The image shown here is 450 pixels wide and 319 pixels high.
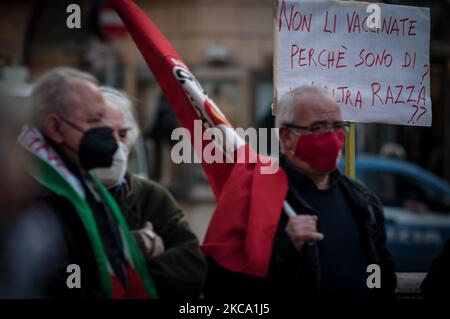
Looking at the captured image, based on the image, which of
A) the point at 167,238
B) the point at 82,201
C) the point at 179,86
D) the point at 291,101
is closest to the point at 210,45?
the point at 179,86

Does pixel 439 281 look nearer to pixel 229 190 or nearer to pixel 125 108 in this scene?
pixel 229 190

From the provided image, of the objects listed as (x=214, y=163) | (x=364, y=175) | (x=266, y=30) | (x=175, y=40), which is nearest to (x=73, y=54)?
(x=175, y=40)

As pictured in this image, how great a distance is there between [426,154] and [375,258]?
38.0ft

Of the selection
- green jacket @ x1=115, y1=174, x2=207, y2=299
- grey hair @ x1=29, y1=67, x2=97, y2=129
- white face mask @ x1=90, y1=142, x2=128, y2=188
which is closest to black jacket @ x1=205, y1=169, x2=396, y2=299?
green jacket @ x1=115, y1=174, x2=207, y2=299

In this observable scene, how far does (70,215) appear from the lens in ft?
7.55

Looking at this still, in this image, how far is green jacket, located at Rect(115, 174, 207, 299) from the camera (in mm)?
2500

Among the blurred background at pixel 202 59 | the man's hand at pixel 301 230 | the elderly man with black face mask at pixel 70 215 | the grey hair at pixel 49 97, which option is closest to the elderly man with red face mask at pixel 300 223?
the man's hand at pixel 301 230

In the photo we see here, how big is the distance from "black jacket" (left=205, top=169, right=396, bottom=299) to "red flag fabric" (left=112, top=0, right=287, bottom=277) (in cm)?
4

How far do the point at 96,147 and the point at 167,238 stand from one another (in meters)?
0.47

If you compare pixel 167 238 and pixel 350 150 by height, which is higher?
pixel 350 150

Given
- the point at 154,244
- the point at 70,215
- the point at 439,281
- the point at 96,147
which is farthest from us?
the point at 439,281

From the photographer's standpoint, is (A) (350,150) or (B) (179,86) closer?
(B) (179,86)

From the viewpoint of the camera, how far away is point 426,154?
1388 cm
